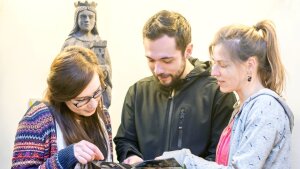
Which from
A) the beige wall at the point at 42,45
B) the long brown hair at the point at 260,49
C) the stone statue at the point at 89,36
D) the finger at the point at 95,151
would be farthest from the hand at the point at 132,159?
the beige wall at the point at 42,45

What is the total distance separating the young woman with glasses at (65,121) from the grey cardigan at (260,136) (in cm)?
35

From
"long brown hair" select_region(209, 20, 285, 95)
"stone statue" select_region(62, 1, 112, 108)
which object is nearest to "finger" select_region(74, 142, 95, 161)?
"long brown hair" select_region(209, 20, 285, 95)

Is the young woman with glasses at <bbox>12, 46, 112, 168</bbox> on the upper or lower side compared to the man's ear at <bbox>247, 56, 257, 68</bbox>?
lower

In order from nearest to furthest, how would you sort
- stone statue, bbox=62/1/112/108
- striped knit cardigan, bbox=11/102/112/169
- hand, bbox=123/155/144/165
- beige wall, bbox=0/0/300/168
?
striped knit cardigan, bbox=11/102/112/169 < hand, bbox=123/155/144/165 < stone statue, bbox=62/1/112/108 < beige wall, bbox=0/0/300/168

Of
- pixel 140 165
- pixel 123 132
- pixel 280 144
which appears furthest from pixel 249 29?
pixel 123 132

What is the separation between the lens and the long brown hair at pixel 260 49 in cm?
147

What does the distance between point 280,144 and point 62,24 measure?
8.55ft

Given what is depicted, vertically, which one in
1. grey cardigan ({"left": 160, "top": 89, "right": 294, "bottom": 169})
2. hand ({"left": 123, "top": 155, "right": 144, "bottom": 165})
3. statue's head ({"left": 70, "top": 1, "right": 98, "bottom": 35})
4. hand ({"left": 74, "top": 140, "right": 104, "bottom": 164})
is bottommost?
hand ({"left": 123, "top": 155, "right": 144, "bottom": 165})

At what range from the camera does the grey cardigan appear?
131 centimetres

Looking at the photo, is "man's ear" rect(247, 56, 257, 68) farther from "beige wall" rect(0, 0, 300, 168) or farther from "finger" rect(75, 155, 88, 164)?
"beige wall" rect(0, 0, 300, 168)

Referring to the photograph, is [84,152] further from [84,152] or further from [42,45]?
[42,45]

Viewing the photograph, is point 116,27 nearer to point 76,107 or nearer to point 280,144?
point 76,107

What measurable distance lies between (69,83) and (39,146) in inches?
8.9

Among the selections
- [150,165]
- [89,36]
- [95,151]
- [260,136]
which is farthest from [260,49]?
[89,36]
